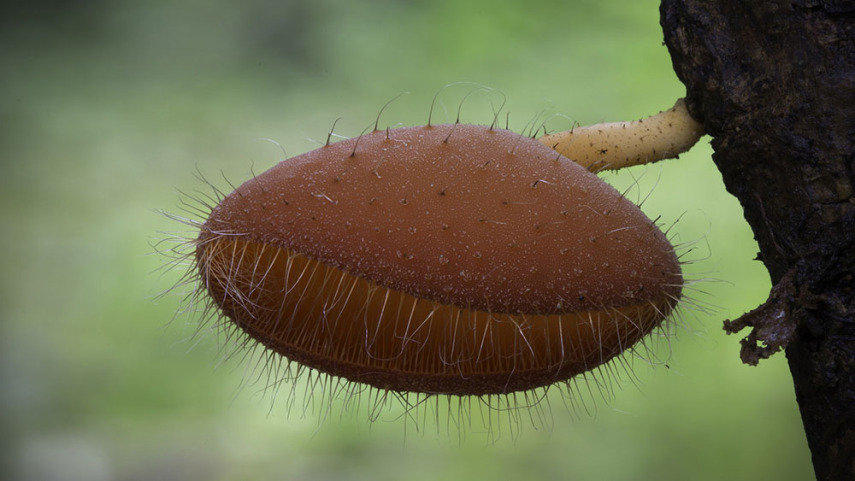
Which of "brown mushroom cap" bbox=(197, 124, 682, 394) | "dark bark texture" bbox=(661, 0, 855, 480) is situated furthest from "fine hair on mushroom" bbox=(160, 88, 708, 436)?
"dark bark texture" bbox=(661, 0, 855, 480)

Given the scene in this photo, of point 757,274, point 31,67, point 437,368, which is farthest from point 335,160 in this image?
point 31,67

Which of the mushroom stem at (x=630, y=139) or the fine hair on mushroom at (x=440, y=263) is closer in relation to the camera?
the fine hair on mushroom at (x=440, y=263)

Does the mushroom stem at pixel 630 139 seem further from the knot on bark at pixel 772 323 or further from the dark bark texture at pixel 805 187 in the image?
the knot on bark at pixel 772 323

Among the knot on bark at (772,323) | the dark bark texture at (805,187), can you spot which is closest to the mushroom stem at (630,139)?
the dark bark texture at (805,187)

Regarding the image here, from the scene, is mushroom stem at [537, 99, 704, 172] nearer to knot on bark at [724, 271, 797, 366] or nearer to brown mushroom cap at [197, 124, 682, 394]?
brown mushroom cap at [197, 124, 682, 394]

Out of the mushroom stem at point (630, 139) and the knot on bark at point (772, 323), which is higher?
the mushroom stem at point (630, 139)

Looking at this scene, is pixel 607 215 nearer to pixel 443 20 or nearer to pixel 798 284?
pixel 798 284
